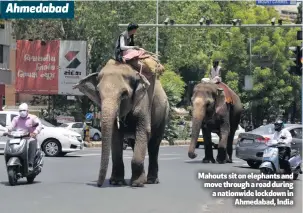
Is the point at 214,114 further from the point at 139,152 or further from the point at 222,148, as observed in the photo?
the point at 139,152

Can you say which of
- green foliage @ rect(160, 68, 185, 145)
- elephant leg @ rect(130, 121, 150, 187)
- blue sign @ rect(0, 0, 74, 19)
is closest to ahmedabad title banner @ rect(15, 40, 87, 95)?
green foliage @ rect(160, 68, 185, 145)

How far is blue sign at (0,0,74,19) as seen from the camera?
32.1 metres

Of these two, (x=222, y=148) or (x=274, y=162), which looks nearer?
(x=274, y=162)

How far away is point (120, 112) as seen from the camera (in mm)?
14625

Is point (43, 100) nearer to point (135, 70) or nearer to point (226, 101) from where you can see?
point (226, 101)

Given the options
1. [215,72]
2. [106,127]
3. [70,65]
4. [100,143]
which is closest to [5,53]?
[70,65]

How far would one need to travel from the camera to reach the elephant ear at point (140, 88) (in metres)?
14.7

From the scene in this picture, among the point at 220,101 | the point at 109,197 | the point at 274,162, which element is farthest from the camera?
the point at 220,101

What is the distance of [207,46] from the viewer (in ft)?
200

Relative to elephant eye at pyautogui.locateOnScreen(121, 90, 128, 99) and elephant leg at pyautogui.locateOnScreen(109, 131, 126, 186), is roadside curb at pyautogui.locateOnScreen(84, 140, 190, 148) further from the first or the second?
elephant eye at pyautogui.locateOnScreen(121, 90, 128, 99)

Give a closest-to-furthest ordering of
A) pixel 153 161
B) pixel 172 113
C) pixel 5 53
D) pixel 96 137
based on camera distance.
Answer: pixel 153 161 → pixel 96 137 → pixel 172 113 → pixel 5 53

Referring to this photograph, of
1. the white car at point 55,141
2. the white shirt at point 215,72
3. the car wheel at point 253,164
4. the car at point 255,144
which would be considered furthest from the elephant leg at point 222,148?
the white car at point 55,141

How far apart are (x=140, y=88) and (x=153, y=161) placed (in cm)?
220

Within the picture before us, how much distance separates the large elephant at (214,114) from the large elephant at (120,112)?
6109 millimetres
